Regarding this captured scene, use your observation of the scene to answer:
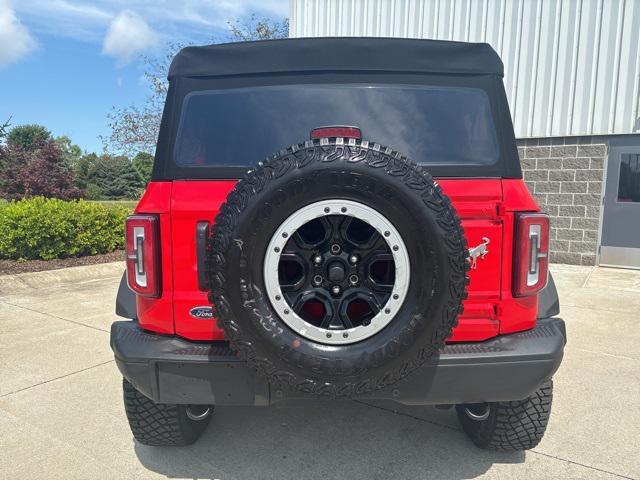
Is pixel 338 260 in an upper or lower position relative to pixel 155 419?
upper

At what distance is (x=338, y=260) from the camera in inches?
74.2

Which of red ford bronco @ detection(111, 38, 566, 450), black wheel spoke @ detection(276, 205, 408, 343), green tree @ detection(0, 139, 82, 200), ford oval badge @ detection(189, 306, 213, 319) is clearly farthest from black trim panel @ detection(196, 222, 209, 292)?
green tree @ detection(0, 139, 82, 200)

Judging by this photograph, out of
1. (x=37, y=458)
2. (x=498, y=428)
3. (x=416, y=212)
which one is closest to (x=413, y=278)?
(x=416, y=212)

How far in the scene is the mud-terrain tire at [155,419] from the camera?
8.13ft

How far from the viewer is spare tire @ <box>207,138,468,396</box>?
1779mm

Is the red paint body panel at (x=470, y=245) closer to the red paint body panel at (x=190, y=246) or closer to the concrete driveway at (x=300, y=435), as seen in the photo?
the red paint body panel at (x=190, y=246)

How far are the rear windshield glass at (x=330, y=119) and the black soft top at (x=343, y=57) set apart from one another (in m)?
0.10

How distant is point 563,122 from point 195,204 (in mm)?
8043

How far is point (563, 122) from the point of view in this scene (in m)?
8.24

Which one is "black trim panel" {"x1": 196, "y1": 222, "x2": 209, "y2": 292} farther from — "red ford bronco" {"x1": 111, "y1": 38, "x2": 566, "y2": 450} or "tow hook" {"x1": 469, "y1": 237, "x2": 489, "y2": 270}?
"tow hook" {"x1": 469, "y1": 237, "x2": 489, "y2": 270}

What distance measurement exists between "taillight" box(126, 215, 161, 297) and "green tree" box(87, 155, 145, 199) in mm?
50666

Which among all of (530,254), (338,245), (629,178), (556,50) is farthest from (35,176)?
(530,254)

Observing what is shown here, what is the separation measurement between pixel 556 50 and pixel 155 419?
8.61 meters

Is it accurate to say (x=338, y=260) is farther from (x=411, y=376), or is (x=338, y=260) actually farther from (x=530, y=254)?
(x=530, y=254)
